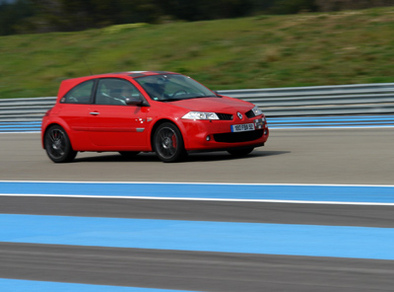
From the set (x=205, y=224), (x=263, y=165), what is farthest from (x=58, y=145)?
(x=205, y=224)

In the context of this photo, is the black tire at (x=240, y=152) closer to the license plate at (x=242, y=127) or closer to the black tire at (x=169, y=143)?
the license plate at (x=242, y=127)

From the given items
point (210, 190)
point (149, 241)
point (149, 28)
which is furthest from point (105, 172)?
point (149, 28)

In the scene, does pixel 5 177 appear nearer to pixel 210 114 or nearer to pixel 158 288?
pixel 210 114

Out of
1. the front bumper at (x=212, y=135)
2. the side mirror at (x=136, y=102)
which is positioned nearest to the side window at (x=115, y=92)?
the side mirror at (x=136, y=102)

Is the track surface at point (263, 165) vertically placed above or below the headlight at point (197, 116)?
below

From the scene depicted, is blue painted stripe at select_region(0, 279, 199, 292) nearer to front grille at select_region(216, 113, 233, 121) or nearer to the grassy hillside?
front grille at select_region(216, 113, 233, 121)

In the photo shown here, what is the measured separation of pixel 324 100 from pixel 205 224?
37.7 feet

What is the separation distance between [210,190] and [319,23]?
20.7 meters

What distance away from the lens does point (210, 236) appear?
612 centimetres

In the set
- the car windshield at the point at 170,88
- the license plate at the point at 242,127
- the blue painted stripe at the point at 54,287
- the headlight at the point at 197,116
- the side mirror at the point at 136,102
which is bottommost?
the blue painted stripe at the point at 54,287

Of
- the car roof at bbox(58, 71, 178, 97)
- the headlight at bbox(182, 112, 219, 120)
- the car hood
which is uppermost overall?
the car roof at bbox(58, 71, 178, 97)

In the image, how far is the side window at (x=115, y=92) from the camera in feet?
39.4

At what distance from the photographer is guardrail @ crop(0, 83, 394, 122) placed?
17.0m

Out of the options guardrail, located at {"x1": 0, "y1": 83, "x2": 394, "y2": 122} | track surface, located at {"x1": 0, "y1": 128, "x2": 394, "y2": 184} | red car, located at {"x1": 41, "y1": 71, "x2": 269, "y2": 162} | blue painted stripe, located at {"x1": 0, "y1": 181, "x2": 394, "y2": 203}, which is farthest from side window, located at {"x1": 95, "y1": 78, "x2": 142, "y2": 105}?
guardrail, located at {"x1": 0, "y1": 83, "x2": 394, "y2": 122}
